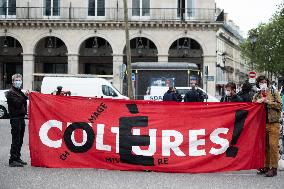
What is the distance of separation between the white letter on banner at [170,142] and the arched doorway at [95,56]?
3728 centimetres

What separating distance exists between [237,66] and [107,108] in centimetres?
11445

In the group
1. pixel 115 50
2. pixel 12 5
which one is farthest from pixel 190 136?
pixel 12 5

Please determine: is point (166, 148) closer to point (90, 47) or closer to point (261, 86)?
point (261, 86)

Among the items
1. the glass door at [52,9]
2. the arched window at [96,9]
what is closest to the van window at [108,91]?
the arched window at [96,9]

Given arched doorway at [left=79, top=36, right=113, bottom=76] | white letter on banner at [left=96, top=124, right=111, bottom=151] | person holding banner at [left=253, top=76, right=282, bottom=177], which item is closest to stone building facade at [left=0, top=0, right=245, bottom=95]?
arched doorway at [left=79, top=36, right=113, bottom=76]

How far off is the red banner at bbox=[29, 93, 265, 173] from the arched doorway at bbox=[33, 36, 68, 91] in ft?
120

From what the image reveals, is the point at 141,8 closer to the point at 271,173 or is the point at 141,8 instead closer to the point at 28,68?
the point at 28,68

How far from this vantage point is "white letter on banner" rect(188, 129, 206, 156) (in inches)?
441

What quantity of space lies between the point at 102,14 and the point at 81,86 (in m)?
17.1

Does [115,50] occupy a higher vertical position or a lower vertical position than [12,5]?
lower

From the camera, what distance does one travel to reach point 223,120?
1130 cm

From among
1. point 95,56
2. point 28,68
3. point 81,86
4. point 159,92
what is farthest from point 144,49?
point 159,92

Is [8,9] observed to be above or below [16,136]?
above

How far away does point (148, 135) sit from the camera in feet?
37.3
